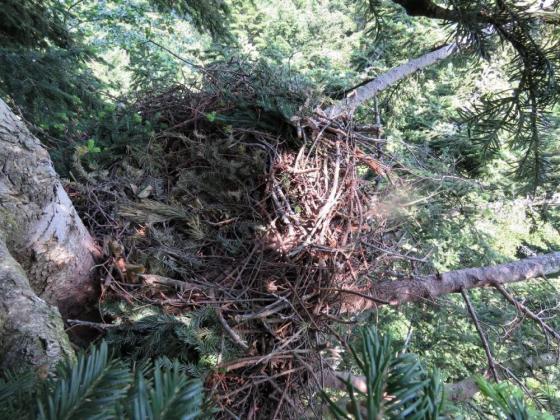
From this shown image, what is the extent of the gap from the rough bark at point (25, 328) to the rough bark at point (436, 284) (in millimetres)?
1277

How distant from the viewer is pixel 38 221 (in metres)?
1.26

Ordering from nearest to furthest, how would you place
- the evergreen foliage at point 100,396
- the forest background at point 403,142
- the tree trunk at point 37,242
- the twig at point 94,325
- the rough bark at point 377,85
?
1. the evergreen foliage at point 100,396
2. the tree trunk at point 37,242
3. the twig at point 94,325
4. the forest background at point 403,142
5. the rough bark at point 377,85

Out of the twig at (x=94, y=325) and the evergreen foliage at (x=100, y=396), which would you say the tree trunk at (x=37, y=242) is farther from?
the evergreen foliage at (x=100, y=396)

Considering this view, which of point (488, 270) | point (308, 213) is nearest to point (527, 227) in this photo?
point (488, 270)

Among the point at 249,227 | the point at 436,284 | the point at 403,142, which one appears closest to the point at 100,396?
the point at 249,227

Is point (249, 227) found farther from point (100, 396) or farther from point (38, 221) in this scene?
point (100, 396)

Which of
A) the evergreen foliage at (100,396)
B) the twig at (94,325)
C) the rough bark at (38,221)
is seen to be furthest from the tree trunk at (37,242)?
the evergreen foliage at (100,396)

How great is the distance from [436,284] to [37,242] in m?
1.86

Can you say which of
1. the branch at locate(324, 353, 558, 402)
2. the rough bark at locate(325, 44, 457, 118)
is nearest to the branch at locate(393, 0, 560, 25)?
the branch at locate(324, 353, 558, 402)

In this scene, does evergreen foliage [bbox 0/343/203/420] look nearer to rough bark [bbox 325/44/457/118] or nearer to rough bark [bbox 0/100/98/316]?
rough bark [bbox 0/100/98/316]

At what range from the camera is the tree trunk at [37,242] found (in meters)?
0.86

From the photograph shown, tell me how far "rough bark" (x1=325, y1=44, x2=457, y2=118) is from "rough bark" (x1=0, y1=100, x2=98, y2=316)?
1526 millimetres

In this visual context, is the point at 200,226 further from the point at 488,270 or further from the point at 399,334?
the point at 399,334

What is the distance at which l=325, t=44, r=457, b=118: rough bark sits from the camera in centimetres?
237
